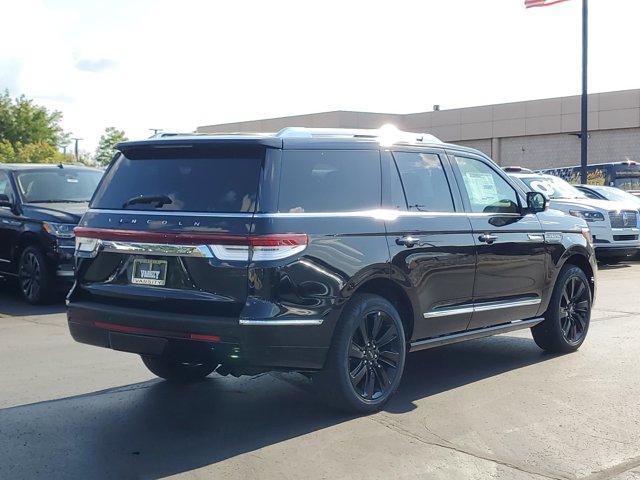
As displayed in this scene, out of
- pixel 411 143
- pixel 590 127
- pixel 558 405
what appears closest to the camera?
pixel 558 405

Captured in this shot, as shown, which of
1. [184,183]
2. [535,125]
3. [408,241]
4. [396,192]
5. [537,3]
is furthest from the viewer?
[535,125]

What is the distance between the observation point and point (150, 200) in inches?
220

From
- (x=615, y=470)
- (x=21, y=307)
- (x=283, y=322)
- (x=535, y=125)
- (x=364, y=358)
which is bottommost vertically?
(x=615, y=470)

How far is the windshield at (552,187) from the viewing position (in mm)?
17000

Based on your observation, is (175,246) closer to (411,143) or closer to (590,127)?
(411,143)

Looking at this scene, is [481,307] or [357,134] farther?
[481,307]

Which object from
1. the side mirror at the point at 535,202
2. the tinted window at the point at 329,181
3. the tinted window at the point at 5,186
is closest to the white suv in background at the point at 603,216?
the side mirror at the point at 535,202

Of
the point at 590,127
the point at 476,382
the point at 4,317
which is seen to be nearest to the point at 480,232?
the point at 476,382

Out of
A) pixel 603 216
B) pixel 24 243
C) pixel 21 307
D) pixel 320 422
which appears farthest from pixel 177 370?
pixel 603 216

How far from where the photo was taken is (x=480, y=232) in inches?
264

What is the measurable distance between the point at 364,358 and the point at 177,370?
1.69 meters

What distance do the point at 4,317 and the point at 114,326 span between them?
17.6ft

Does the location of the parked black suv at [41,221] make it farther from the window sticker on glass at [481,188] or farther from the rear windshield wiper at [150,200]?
the window sticker on glass at [481,188]

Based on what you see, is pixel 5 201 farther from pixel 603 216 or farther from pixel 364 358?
pixel 603 216
